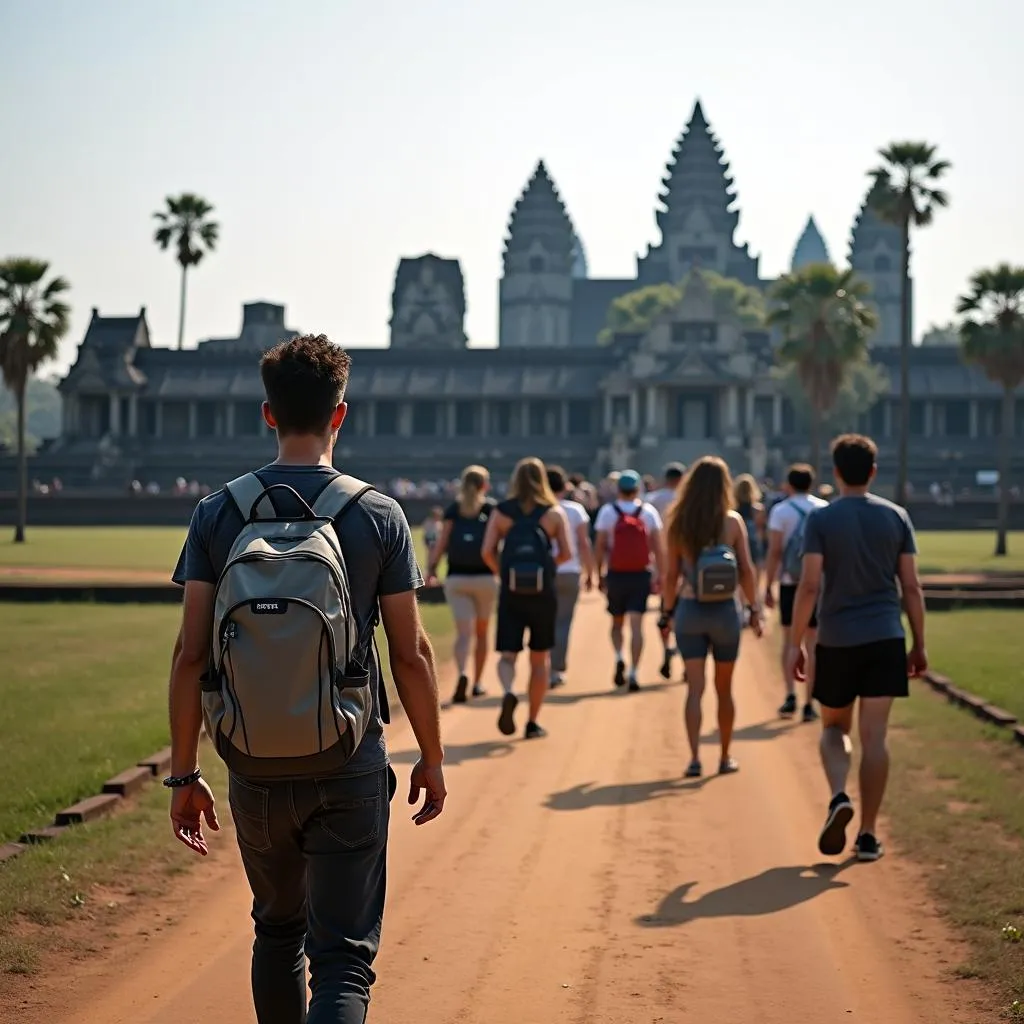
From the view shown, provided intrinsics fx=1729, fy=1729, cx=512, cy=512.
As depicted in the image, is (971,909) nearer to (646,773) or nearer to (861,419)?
(646,773)

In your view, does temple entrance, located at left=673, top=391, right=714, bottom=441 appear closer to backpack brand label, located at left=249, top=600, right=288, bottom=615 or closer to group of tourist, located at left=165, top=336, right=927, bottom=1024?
group of tourist, located at left=165, top=336, right=927, bottom=1024

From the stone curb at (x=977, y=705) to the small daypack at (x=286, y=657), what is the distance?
842 cm

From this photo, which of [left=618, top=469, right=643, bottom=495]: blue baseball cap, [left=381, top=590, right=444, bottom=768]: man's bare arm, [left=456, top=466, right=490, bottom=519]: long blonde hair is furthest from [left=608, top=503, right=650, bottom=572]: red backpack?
[left=381, top=590, right=444, bottom=768]: man's bare arm

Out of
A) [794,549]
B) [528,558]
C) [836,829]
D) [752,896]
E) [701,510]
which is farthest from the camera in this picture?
[794,549]

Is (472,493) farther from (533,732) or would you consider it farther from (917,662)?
(917,662)

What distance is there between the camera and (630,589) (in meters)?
14.3

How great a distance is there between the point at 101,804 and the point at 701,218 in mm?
123160

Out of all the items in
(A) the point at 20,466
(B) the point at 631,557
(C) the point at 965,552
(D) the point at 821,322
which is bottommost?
(C) the point at 965,552

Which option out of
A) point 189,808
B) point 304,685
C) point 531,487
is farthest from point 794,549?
point 304,685

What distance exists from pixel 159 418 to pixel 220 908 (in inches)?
3214

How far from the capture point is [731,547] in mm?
10617

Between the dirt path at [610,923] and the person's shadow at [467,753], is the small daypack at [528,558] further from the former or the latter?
the dirt path at [610,923]

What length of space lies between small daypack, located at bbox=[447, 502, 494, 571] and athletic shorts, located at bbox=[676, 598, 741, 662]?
115 inches

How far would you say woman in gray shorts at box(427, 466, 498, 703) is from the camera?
13117 millimetres
